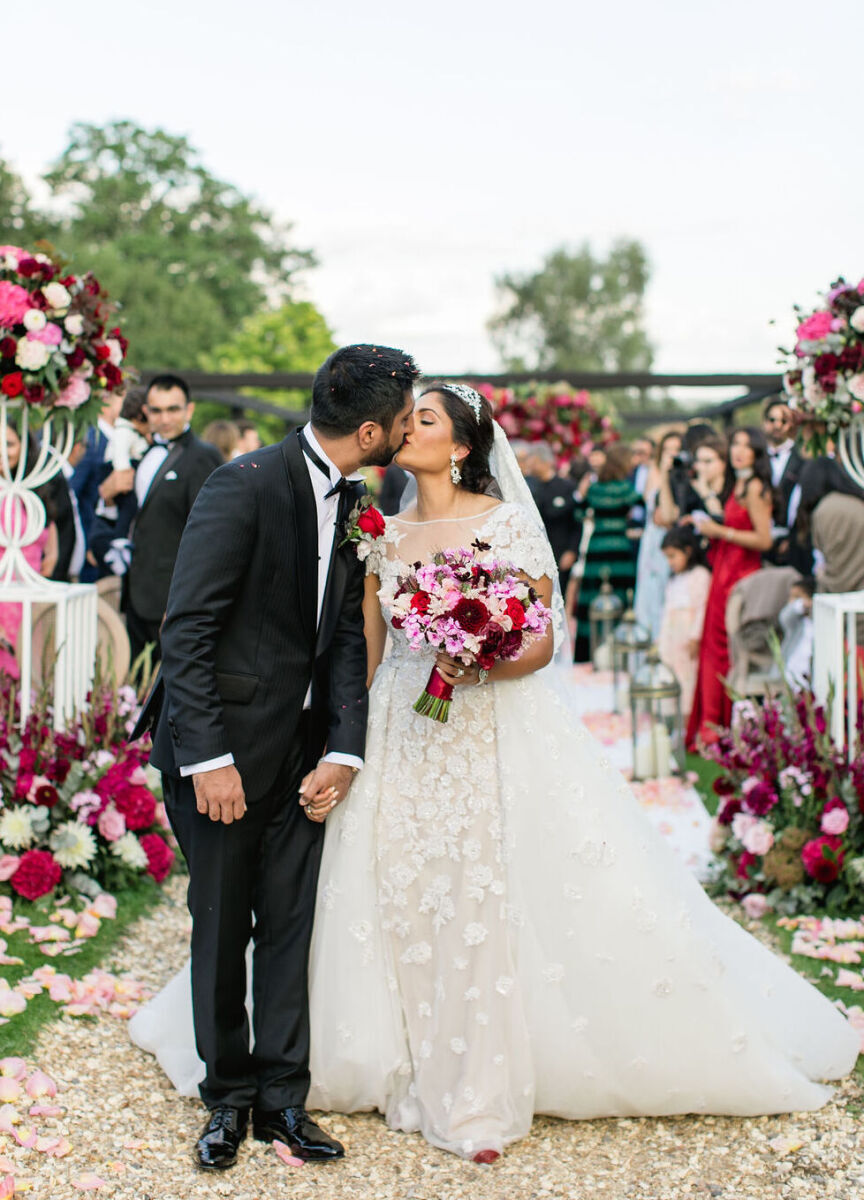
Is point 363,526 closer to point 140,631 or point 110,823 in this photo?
point 110,823

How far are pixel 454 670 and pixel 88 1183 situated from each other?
1573 mm

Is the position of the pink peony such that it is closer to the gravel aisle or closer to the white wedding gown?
the white wedding gown

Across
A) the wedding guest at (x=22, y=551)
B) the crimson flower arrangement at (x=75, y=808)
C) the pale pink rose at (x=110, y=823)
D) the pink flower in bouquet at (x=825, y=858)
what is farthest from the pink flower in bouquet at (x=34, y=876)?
the pink flower in bouquet at (x=825, y=858)

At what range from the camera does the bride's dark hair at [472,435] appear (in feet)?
12.4

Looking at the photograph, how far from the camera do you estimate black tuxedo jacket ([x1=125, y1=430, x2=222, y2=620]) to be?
22.2 ft

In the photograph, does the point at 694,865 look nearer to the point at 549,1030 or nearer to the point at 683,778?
the point at 683,778

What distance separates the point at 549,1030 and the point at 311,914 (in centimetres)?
73

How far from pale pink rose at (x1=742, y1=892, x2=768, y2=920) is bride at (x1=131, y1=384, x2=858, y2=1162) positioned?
137 centimetres

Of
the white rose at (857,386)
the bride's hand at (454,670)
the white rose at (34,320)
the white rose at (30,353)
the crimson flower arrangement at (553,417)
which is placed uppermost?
the crimson flower arrangement at (553,417)

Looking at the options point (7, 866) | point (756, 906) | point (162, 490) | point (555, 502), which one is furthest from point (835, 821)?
point (555, 502)

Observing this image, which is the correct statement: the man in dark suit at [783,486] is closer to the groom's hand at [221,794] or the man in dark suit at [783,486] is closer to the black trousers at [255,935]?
the black trousers at [255,935]

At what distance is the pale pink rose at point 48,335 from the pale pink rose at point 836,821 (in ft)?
12.3

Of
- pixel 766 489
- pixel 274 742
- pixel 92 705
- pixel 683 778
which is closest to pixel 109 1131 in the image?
pixel 274 742

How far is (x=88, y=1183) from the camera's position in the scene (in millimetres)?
3002
